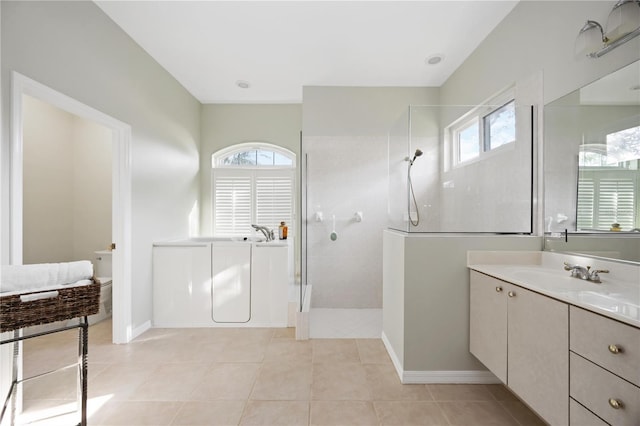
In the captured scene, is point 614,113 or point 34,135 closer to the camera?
point 614,113

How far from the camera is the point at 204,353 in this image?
2318 millimetres

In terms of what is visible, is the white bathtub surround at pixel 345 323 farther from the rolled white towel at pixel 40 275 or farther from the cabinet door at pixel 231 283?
the rolled white towel at pixel 40 275

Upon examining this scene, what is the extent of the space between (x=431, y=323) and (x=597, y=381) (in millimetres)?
936

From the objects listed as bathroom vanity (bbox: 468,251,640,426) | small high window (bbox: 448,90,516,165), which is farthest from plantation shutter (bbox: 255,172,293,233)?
bathroom vanity (bbox: 468,251,640,426)

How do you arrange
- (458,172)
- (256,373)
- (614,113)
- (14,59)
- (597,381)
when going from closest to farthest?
1. (597,381)
2. (614,113)
3. (14,59)
4. (256,373)
5. (458,172)

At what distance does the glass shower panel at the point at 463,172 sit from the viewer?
2.02 meters

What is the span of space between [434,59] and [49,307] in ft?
11.7

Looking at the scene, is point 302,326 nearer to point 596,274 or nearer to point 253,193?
point 596,274

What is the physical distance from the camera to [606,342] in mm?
961

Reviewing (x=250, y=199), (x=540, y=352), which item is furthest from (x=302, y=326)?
(x=250, y=199)

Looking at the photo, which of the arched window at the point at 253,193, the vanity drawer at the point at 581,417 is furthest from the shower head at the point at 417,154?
the arched window at the point at 253,193

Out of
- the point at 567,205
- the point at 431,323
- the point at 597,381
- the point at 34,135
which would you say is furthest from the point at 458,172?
the point at 34,135

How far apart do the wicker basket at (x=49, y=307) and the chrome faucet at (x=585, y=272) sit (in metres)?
2.46

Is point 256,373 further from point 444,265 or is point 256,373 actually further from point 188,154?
point 188,154
